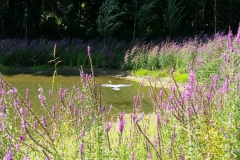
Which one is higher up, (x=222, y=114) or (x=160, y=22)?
(x=160, y=22)

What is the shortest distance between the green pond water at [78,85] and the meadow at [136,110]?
1.14 feet

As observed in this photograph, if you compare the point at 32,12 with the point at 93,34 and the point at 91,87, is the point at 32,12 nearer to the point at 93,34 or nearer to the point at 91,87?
the point at 93,34

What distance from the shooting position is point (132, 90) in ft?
38.1

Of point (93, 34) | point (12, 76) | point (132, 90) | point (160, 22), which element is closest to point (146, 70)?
point (132, 90)

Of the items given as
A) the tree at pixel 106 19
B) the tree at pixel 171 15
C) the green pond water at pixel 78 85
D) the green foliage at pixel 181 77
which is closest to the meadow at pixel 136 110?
the green foliage at pixel 181 77

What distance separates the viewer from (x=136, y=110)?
318 centimetres

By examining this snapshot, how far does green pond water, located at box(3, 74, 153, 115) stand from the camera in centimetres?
948

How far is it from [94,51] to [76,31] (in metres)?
4.32

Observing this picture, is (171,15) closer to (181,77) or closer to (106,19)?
(106,19)

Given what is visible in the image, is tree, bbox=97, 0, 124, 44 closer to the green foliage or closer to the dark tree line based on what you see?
the dark tree line

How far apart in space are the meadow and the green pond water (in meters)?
0.35

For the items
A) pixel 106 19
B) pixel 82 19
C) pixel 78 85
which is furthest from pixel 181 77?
pixel 82 19

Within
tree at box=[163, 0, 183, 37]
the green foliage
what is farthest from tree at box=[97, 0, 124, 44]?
the green foliage

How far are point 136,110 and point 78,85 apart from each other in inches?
334
